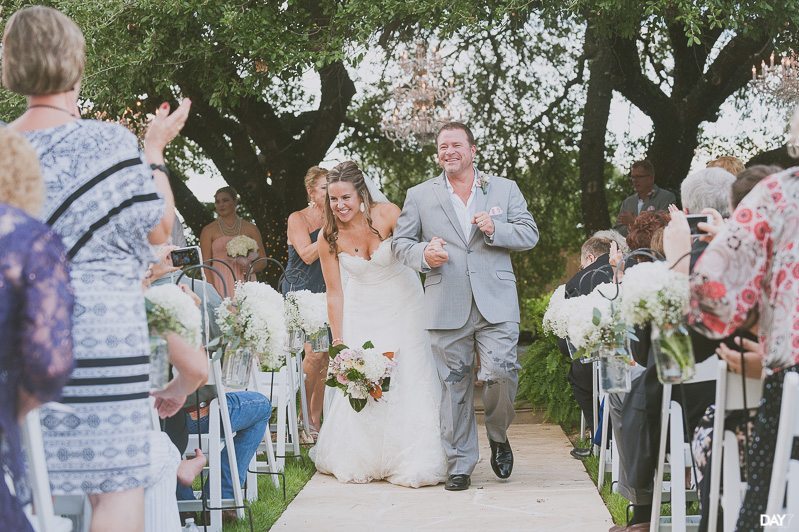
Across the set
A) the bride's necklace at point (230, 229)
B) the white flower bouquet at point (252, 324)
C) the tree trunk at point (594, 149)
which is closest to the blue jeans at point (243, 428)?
the white flower bouquet at point (252, 324)

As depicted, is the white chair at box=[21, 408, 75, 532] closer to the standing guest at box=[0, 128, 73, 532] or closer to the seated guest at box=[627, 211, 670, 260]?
the standing guest at box=[0, 128, 73, 532]

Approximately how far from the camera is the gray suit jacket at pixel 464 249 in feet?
21.3

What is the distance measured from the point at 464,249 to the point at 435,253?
319 millimetres

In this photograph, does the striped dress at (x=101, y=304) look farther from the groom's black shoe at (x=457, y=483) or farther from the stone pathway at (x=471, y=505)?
the groom's black shoe at (x=457, y=483)

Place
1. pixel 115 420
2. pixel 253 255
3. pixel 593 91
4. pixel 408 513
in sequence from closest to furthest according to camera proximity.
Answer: pixel 115 420 → pixel 408 513 → pixel 253 255 → pixel 593 91

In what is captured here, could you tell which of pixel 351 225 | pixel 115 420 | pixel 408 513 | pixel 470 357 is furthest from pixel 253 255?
pixel 115 420

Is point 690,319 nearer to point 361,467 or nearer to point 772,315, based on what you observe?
point 772,315

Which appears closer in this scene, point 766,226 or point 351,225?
point 766,226

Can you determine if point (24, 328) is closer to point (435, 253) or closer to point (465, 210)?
point (435, 253)

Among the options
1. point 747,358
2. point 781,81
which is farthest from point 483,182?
point 781,81

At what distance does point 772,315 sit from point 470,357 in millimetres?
3905

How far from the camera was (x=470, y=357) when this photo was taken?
21.6 ft

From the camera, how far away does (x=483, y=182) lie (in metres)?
6.67

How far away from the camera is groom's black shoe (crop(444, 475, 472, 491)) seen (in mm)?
6414
